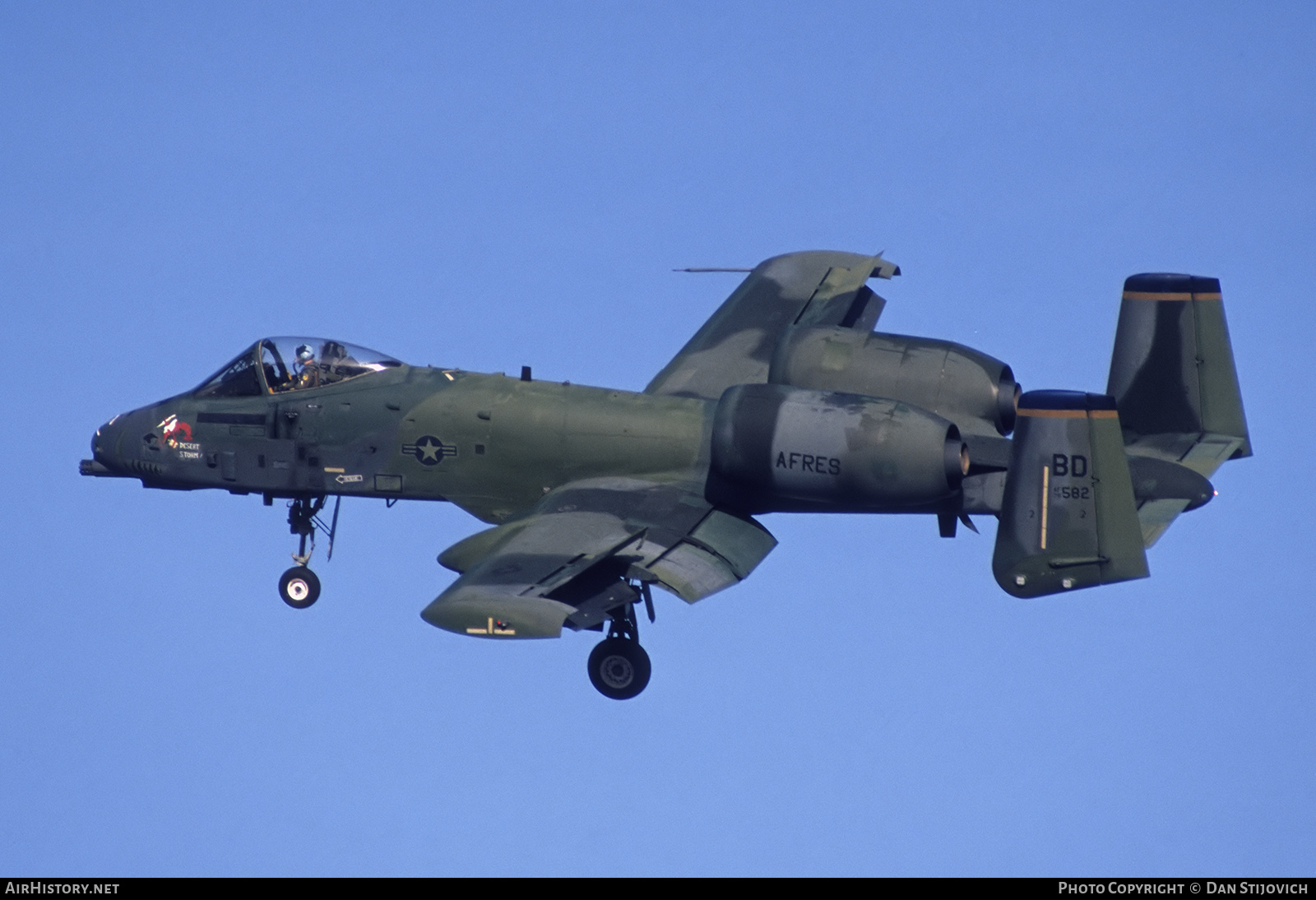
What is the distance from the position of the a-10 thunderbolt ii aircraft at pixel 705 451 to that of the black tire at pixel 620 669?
0.03 metres

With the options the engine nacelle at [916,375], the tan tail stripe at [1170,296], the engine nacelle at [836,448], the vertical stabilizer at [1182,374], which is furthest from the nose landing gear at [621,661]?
the tan tail stripe at [1170,296]

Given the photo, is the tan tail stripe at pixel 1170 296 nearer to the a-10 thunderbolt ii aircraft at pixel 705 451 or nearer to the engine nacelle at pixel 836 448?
the a-10 thunderbolt ii aircraft at pixel 705 451

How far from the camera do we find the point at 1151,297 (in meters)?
34.5

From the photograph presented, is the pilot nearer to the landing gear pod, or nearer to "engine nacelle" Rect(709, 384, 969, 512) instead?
"engine nacelle" Rect(709, 384, 969, 512)

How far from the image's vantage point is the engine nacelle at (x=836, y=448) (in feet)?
106

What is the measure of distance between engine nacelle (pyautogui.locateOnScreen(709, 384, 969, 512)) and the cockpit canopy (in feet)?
Result: 19.3

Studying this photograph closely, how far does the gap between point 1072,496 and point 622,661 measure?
6.46 meters

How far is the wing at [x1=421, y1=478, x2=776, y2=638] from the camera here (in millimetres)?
29453

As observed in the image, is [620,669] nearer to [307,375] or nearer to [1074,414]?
[1074,414]

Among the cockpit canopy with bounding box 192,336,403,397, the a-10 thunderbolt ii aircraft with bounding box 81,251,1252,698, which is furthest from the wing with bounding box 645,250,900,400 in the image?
the cockpit canopy with bounding box 192,336,403,397

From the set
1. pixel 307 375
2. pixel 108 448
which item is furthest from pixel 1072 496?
pixel 108 448

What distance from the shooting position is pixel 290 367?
1406 inches
